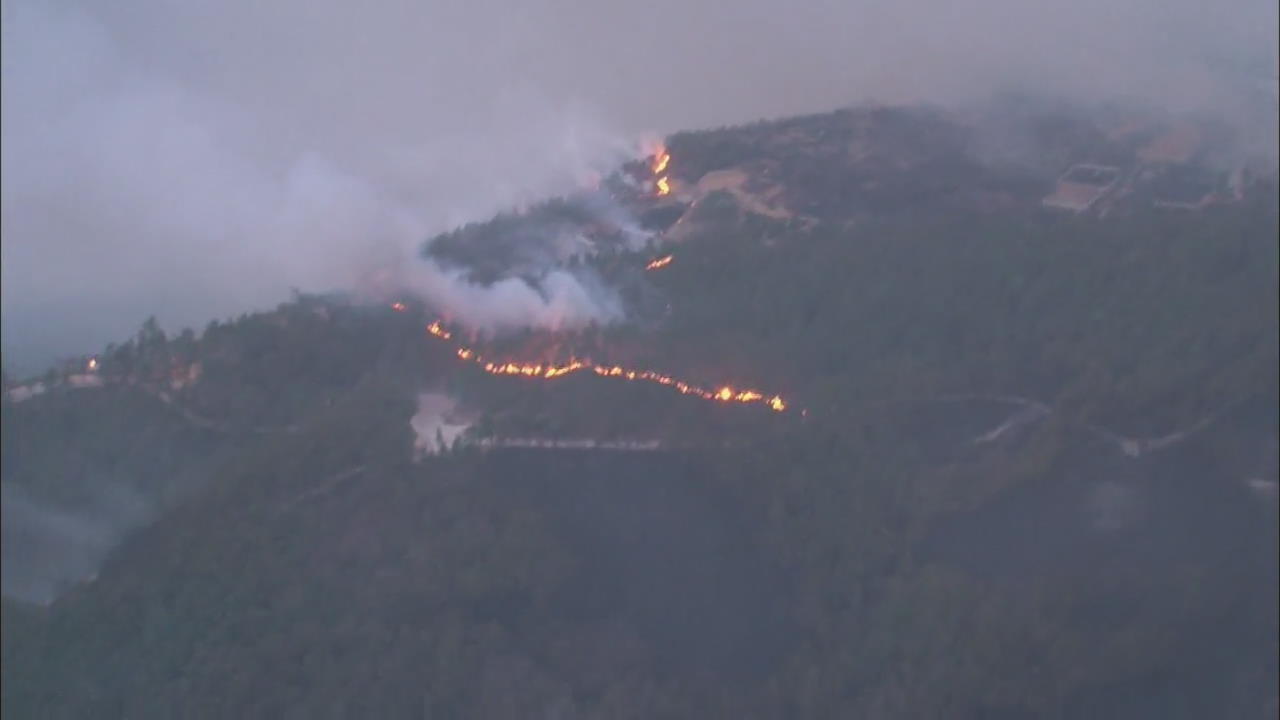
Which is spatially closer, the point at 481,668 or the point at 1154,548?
the point at 481,668

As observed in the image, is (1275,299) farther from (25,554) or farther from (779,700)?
(25,554)

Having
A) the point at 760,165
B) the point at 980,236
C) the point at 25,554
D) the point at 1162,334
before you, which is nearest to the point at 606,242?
the point at 760,165

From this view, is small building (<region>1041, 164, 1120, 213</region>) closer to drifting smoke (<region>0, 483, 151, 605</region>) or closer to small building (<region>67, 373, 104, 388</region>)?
small building (<region>67, 373, 104, 388</region>)

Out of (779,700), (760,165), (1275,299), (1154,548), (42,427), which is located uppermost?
(760,165)

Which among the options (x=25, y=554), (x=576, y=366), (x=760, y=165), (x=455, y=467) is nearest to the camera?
(x=25, y=554)

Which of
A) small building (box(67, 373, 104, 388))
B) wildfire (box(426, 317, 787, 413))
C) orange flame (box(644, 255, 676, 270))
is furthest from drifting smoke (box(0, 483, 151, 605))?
orange flame (box(644, 255, 676, 270))
